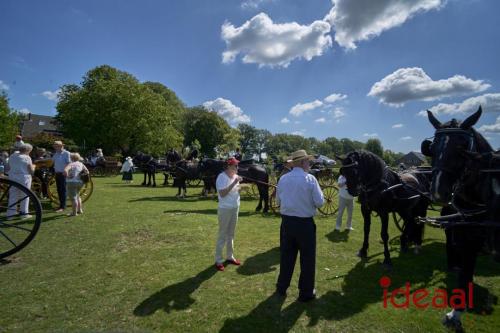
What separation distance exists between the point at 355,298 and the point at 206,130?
59120mm

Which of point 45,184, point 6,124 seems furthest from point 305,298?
point 6,124

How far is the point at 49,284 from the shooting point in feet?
15.0

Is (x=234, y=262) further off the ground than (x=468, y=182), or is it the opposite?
(x=468, y=182)

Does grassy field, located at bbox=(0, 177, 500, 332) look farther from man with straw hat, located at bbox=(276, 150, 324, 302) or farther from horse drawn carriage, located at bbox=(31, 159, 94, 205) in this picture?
horse drawn carriage, located at bbox=(31, 159, 94, 205)

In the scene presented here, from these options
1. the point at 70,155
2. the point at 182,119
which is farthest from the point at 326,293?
the point at 182,119

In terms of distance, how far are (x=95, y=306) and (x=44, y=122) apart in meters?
83.7

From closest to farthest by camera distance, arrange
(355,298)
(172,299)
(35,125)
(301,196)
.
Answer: (301,196)
(172,299)
(355,298)
(35,125)

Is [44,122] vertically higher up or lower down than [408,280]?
higher up

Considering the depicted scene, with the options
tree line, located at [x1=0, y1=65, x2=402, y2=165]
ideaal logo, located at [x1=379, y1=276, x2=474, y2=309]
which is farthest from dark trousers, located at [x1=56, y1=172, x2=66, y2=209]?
tree line, located at [x1=0, y1=65, x2=402, y2=165]

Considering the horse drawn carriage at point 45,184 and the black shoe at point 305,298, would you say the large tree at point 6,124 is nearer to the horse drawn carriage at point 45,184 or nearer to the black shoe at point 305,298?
the horse drawn carriage at point 45,184

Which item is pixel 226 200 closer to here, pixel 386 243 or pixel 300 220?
pixel 300 220

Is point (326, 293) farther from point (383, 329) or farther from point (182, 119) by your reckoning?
point (182, 119)

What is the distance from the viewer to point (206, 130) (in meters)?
61.4

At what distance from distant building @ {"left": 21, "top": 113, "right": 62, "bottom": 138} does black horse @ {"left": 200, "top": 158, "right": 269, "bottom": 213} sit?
6286cm
